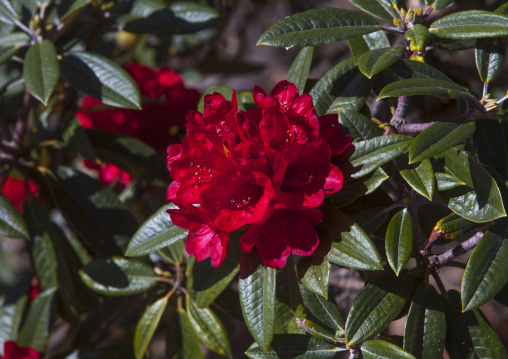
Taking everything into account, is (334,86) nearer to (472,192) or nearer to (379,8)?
(379,8)

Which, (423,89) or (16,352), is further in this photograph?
(16,352)

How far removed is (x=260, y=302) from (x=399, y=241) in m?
0.26

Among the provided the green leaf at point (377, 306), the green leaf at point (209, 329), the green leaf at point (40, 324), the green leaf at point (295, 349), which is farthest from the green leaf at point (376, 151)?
the green leaf at point (40, 324)

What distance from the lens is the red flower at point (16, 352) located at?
1.21m

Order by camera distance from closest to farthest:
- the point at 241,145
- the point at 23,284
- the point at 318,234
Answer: the point at 241,145, the point at 318,234, the point at 23,284

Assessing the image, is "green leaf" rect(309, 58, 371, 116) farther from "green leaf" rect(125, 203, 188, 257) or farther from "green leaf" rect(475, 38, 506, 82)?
"green leaf" rect(125, 203, 188, 257)

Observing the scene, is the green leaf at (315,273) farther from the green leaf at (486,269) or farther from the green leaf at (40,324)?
the green leaf at (40,324)

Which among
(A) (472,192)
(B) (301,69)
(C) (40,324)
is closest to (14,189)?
(C) (40,324)

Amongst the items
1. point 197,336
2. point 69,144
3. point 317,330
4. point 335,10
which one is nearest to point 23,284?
point 69,144

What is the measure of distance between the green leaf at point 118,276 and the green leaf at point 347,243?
51cm

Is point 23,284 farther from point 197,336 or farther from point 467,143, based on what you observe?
point 467,143

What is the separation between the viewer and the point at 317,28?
0.87m

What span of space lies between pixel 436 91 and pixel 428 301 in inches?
15.2

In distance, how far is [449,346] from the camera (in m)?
0.90
